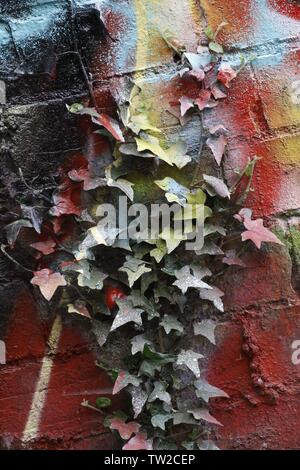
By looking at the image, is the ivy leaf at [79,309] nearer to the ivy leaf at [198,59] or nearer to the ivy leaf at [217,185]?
the ivy leaf at [217,185]

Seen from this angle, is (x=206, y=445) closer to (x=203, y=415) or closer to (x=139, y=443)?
(x=203, y=415)

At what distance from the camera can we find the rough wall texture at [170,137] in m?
1.89

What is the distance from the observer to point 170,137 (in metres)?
1.94

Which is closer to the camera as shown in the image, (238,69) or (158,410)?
(158,410)

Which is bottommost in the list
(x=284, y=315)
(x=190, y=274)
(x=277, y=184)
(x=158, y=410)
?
(x=158, y=410)

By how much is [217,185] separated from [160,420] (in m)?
0.68

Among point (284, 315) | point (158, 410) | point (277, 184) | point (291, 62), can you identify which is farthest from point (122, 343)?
point (291, 62)

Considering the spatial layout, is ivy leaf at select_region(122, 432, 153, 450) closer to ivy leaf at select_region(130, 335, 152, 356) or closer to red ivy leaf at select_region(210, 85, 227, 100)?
ivy leaf at select_region(130, 335, 152, 356)

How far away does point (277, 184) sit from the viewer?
6.34 ft

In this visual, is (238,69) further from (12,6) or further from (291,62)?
(12,6)

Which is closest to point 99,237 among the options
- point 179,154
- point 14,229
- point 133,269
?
point 133,269

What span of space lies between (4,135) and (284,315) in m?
0.98

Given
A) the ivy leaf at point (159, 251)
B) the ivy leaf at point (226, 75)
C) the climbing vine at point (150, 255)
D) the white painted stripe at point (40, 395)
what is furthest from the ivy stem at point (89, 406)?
the ivy leaf at point (226, 75)

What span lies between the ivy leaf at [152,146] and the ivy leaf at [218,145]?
0.13 meters
